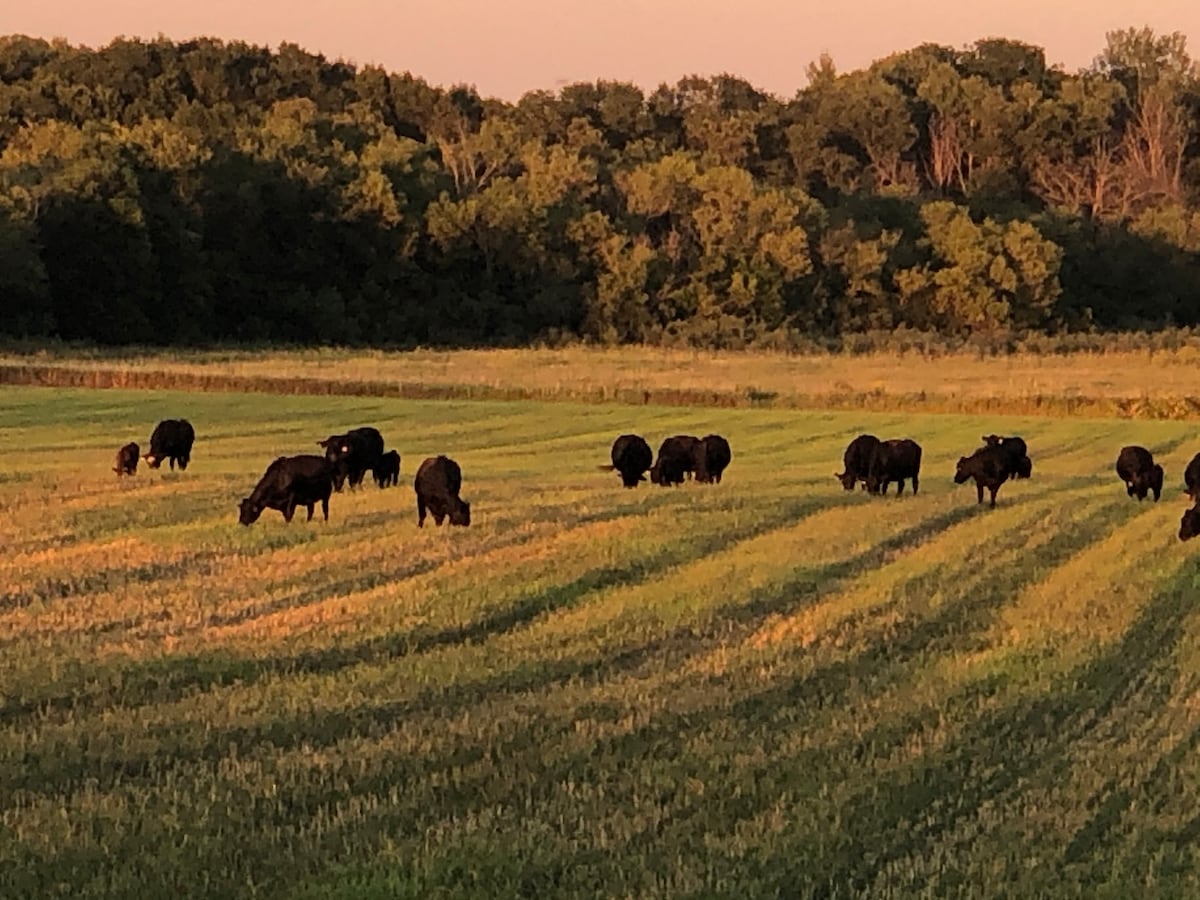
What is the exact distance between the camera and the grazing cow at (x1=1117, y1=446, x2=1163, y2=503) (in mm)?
20438

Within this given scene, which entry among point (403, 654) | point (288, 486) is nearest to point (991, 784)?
point (403, 654)

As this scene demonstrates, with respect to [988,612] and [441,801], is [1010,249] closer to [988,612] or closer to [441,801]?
[988,612]

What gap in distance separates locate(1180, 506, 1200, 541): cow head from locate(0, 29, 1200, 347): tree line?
176 feet

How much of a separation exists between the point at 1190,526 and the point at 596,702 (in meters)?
9.51

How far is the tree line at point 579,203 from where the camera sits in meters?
71.3

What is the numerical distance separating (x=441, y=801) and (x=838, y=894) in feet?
6.23

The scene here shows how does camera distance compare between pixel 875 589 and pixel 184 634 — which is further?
pixel 875 589

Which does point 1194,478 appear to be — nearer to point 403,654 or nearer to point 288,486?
point 288,486

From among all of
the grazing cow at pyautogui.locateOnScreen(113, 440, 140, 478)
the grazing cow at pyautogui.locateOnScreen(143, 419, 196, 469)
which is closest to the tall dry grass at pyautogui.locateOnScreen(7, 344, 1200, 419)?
the grazing cow at pyautogui.locateOnScreen(143, 419, 196, 469)

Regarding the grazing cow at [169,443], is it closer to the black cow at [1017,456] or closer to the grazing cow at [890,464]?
the grazing cow at [890,464]

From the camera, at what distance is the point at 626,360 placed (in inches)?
2450

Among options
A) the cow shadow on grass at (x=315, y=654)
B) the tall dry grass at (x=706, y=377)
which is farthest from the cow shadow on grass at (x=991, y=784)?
the tall dry grass at (x=706, y=377)

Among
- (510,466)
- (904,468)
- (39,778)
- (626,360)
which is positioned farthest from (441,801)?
(626,360)

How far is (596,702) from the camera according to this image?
9.16 m
